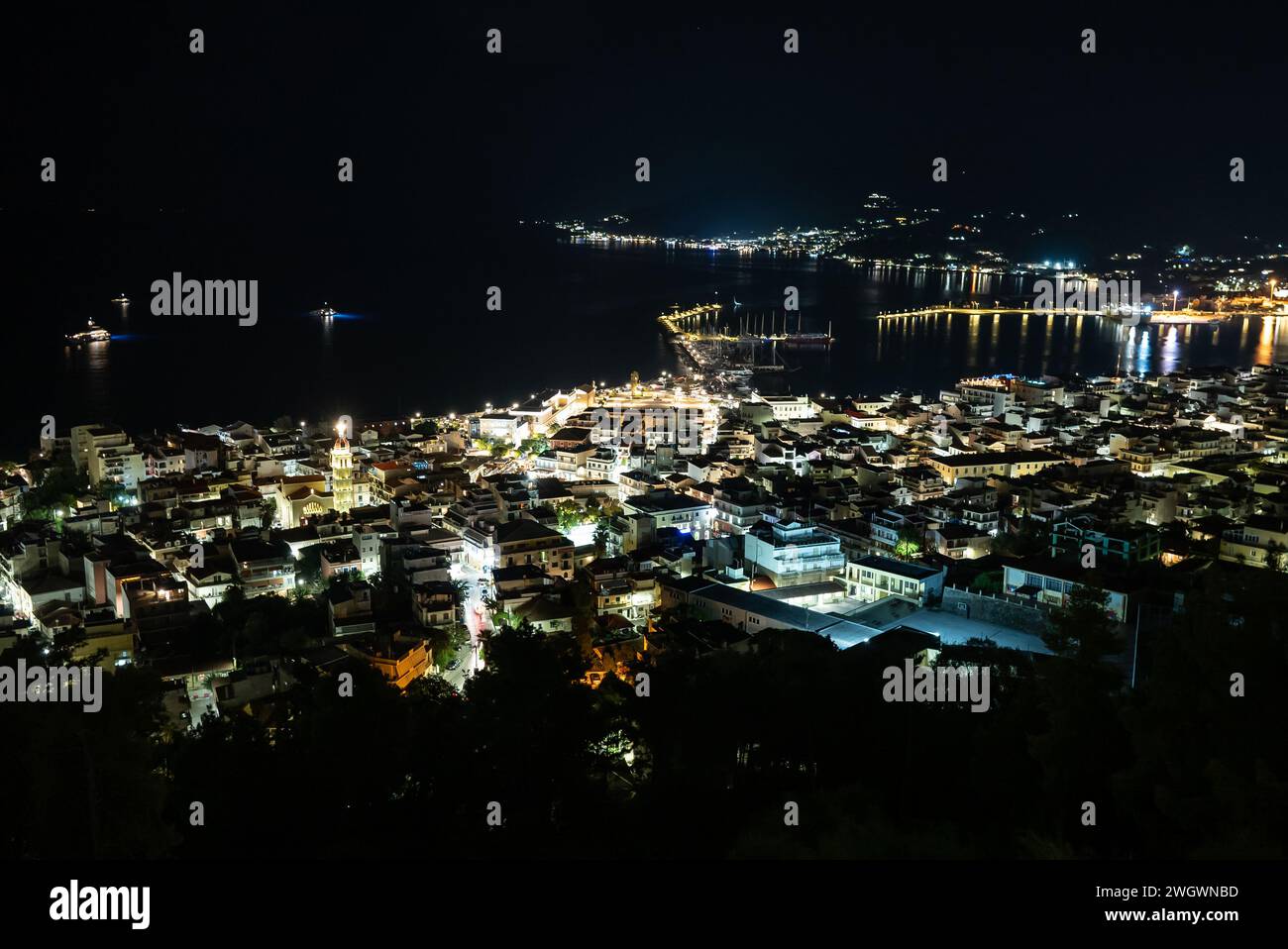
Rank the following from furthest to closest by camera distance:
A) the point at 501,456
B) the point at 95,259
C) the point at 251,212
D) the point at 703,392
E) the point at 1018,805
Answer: the point at 251,212 < the point at 95,259 < the point at 703,392 < the point at 501,456 < the point at 1018,805

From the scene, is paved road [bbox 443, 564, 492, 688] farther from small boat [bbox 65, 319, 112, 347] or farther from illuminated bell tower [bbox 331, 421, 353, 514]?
small boat [bbox 65, 319, 112, 347]

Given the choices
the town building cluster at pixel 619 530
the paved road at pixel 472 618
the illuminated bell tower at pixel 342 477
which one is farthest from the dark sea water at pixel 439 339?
the paved road at pixel 472 618

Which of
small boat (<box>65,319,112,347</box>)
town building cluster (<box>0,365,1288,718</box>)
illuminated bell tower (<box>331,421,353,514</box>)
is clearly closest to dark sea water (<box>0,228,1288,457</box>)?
small boat (<box>65,319,112,347</box>)

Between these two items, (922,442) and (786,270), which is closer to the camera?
(922,442)

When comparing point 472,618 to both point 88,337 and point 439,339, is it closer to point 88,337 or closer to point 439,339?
point 439,339

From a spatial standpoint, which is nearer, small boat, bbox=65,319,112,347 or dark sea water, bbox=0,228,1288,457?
dark sea water, bbox=0,228,1288,457

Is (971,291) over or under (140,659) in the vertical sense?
over

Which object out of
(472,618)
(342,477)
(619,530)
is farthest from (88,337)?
(472,618)

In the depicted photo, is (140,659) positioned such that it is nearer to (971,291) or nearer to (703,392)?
(703,392)
